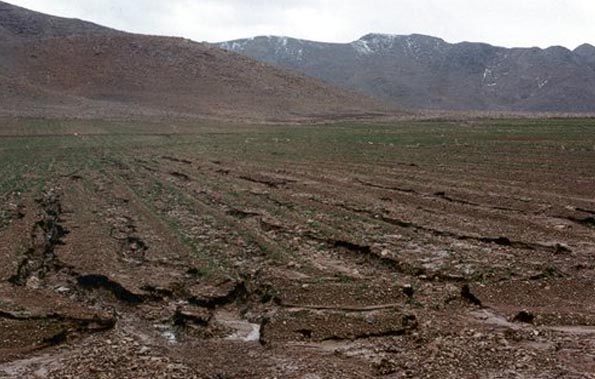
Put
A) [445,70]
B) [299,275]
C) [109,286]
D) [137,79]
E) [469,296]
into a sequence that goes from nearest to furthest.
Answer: [469,296] → [109,286] → [299,275] → [137,79] → [445,70]

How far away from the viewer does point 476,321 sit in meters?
7.45

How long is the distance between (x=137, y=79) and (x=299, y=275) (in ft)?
248

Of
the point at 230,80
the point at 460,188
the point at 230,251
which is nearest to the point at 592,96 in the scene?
the point at 230,80

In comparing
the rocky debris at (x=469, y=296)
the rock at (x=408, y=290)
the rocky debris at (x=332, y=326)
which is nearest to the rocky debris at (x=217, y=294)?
the rocky debris at (x=332, y=326)

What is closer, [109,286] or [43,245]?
[109,286]

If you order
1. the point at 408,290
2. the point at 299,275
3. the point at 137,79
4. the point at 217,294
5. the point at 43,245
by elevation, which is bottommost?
the point at 43,245

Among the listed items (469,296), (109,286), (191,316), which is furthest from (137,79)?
(469,296)

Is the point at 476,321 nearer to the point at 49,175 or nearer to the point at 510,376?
the point at 510,376

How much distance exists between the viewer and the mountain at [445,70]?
452 feet

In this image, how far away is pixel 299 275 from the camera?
9.22 m

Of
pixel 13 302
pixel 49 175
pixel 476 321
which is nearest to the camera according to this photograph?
pixel 476 321

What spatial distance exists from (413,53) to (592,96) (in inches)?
1916

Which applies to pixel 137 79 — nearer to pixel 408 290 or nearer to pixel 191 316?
pixel 191 316

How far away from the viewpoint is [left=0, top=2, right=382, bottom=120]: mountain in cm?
6662
